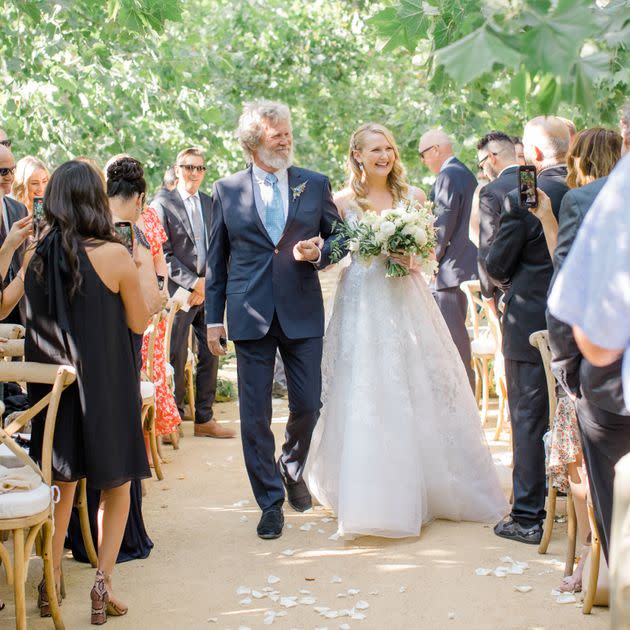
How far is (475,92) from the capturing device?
971cm

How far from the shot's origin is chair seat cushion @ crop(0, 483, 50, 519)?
162 inches

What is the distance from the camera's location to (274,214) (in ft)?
20.0

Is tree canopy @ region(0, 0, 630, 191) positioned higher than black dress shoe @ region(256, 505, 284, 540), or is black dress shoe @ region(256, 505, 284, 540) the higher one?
tree canopy @ region(0, 0, 630, 191)

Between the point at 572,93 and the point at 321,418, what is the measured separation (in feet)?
12.2

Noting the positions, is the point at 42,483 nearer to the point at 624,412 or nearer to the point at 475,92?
the point at 624,412

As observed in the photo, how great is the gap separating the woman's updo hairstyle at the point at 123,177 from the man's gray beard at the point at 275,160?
28.9 inches

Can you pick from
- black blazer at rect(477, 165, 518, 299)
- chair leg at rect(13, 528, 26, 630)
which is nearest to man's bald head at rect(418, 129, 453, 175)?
black blazer at rect(477, 165, 518, 299)

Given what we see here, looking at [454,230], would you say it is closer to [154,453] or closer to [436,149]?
[436,149]

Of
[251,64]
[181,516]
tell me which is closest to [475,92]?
[181,516]

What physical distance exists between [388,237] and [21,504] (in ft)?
9.20

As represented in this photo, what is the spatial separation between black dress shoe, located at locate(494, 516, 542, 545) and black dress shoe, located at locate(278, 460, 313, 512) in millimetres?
1258

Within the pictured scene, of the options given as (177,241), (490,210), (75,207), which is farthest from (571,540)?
(177,241)

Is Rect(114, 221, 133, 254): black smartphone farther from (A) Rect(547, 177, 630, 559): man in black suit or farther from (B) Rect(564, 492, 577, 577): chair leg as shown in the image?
(B) Rect(564, 492, 577, 577): chair leg

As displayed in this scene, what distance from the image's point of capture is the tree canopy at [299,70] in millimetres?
3004
